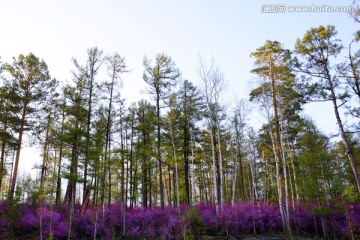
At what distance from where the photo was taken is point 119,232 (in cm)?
1333

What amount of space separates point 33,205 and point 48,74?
31.9 feet

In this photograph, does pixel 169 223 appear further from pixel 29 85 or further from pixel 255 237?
pixel 29 85

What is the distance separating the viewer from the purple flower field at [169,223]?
38.3 feet

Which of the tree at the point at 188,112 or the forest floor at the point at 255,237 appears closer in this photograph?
the forest floor at the point at 255,237

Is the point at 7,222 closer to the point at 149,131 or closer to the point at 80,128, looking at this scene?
the point at 80,128

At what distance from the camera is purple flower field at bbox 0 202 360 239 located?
38.3ft

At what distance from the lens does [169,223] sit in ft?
43.2

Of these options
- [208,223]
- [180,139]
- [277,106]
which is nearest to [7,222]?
[208,223]

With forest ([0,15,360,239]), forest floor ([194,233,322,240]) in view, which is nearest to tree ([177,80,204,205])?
forest ([0,15,360,239])

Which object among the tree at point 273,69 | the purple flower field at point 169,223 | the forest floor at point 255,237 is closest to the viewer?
the purple flower field at point 169,223

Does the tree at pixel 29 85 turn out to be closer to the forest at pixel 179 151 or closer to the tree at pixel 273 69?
the forest at pixel 179 151

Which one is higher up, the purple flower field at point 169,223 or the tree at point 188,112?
the tree at point 188,112

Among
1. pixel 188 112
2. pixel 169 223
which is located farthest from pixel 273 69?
pixel 169 223

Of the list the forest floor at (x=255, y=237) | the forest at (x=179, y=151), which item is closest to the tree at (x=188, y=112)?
the forest at (x=179, y=151)
